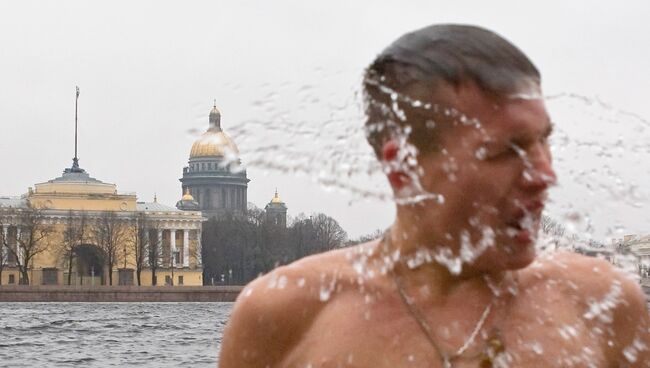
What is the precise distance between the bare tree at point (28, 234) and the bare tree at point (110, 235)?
8.95 ft

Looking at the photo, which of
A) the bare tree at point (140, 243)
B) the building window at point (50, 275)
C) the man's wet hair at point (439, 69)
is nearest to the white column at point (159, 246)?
the bare tree at point (140, 243)

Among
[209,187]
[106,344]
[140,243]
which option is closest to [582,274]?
[106,344]

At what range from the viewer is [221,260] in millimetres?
79875

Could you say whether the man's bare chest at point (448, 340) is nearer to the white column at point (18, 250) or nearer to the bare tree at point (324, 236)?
the bare tree at point (324, 236)

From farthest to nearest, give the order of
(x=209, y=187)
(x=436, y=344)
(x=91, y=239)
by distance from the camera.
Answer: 1. (x=209, y=187)
2. (x=91, y=239)
3. (x=436, y=344)

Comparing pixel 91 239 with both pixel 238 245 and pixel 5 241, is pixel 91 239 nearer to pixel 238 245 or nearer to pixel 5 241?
pixel 5 241

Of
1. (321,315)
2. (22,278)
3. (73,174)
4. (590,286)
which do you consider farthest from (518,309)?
(73,174)

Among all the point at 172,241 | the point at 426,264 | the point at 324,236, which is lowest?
the point at 426,264

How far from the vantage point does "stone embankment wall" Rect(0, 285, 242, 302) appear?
56.8 m

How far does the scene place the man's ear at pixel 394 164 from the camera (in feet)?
5.76

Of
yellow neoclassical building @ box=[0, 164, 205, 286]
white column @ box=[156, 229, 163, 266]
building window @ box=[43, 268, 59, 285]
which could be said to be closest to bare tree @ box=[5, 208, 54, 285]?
yellow neoclassical building @ box=[0, 164, 205, 286]

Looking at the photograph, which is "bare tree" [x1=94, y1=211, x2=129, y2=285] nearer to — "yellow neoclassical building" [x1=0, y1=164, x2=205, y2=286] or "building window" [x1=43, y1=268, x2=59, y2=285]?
"yellow neoclassical building" [x1=0, y1=164, x2=205, y2=286]

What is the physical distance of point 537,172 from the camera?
1.62 m

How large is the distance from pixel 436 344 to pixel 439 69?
13.4 inches
